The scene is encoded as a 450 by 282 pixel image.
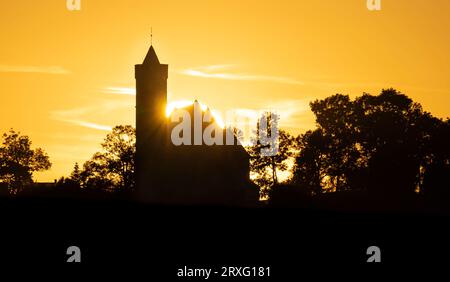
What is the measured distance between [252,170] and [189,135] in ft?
24.7

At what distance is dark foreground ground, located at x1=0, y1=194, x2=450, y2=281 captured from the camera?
2939cm

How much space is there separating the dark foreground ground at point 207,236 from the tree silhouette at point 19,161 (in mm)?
80047

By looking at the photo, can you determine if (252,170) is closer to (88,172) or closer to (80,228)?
(88,172)

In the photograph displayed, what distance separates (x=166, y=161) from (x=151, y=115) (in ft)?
15.3

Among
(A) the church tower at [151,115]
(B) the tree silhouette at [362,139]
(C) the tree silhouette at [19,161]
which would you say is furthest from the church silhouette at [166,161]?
(C) the tree silhouette at [19,161]

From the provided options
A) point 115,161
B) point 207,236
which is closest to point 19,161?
point 115,161

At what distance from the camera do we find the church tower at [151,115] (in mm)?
78500

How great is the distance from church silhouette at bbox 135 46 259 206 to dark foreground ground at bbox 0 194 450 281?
141 feet

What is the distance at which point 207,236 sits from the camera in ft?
105

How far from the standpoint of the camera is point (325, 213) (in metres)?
35.1

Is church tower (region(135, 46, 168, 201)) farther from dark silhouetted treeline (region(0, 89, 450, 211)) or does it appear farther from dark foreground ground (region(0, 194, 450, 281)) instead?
dark foreground ground (region(0, 194, 450, 281))

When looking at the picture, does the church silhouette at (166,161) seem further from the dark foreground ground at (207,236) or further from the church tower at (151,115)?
the dark foreground ground at (207,236)
